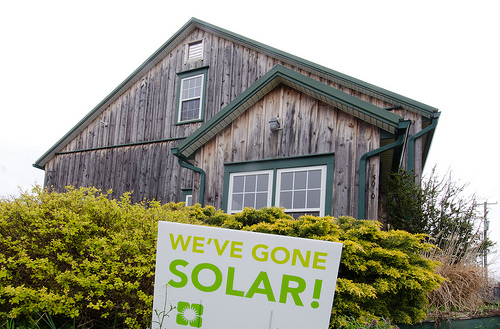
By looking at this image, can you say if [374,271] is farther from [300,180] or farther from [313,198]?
[300,180]

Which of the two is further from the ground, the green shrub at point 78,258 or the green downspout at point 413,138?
the green downspout at point 413,138

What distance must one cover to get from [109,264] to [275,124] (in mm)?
4639

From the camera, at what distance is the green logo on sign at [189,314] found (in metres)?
2.63

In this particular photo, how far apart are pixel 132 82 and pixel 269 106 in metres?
7.42

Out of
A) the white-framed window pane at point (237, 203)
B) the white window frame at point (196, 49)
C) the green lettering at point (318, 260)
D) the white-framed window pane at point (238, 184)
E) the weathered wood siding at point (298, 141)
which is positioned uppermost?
the white window frame at point (196, 49)

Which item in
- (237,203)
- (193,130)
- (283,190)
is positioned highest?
(193,130)

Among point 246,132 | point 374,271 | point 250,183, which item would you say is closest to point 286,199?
point 250,183

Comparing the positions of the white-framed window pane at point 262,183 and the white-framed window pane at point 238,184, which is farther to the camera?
the white-framed window pane at point 238,184

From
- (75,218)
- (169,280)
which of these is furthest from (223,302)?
(75,218)

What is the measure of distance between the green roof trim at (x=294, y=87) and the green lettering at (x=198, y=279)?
15.1 ft

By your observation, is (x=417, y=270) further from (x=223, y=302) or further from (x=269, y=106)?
(x=269, y=106)

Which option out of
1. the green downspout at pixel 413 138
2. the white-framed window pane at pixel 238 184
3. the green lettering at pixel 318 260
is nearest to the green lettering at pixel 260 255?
the green lettering at pixel 318 260

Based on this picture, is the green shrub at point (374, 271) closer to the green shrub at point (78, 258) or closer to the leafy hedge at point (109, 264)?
the leafy hedge at point (109, 264)

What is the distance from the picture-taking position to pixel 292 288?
251 centimetres
